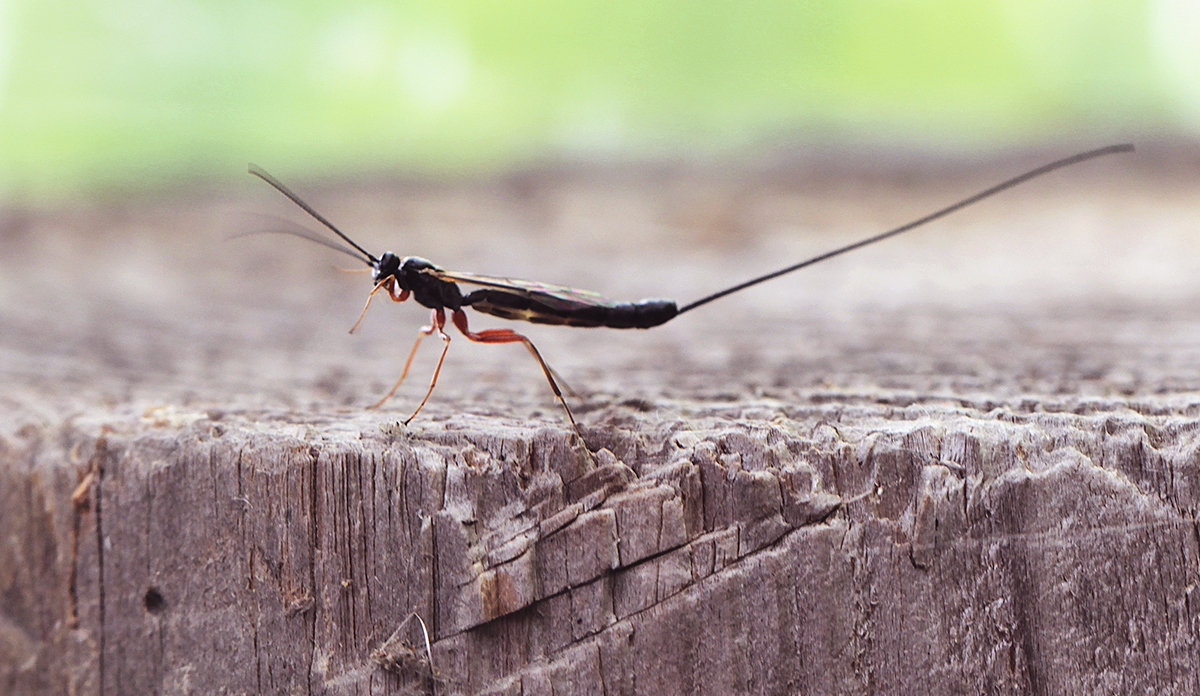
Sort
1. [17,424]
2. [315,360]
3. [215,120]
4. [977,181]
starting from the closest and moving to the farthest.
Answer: [17,424] → [315,360] → [977,181] → [215,120]

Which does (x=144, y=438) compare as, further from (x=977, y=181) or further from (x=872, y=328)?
(x=977, y=181)

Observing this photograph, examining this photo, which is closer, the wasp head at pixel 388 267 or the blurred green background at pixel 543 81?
the wasp head at pixel 388 267

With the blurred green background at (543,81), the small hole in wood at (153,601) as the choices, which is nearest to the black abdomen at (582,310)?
the small hole in wood at (153,601)

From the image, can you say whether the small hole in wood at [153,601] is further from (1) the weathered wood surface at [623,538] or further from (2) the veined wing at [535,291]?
(2) the veined wing at [535,291]

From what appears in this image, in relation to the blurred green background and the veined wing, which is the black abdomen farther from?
the blurred green background

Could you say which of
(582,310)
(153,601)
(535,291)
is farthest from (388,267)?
(153,601)

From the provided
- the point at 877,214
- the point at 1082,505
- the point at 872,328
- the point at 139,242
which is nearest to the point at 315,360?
the point at 872,328

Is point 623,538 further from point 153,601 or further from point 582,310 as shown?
point 153,601

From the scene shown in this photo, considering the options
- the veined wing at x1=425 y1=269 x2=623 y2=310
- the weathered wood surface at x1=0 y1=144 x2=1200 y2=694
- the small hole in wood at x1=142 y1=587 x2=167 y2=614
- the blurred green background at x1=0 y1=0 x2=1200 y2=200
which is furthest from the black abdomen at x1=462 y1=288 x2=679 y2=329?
the blurred green background at x1=0 y1=0 x2=1200 y2=200
